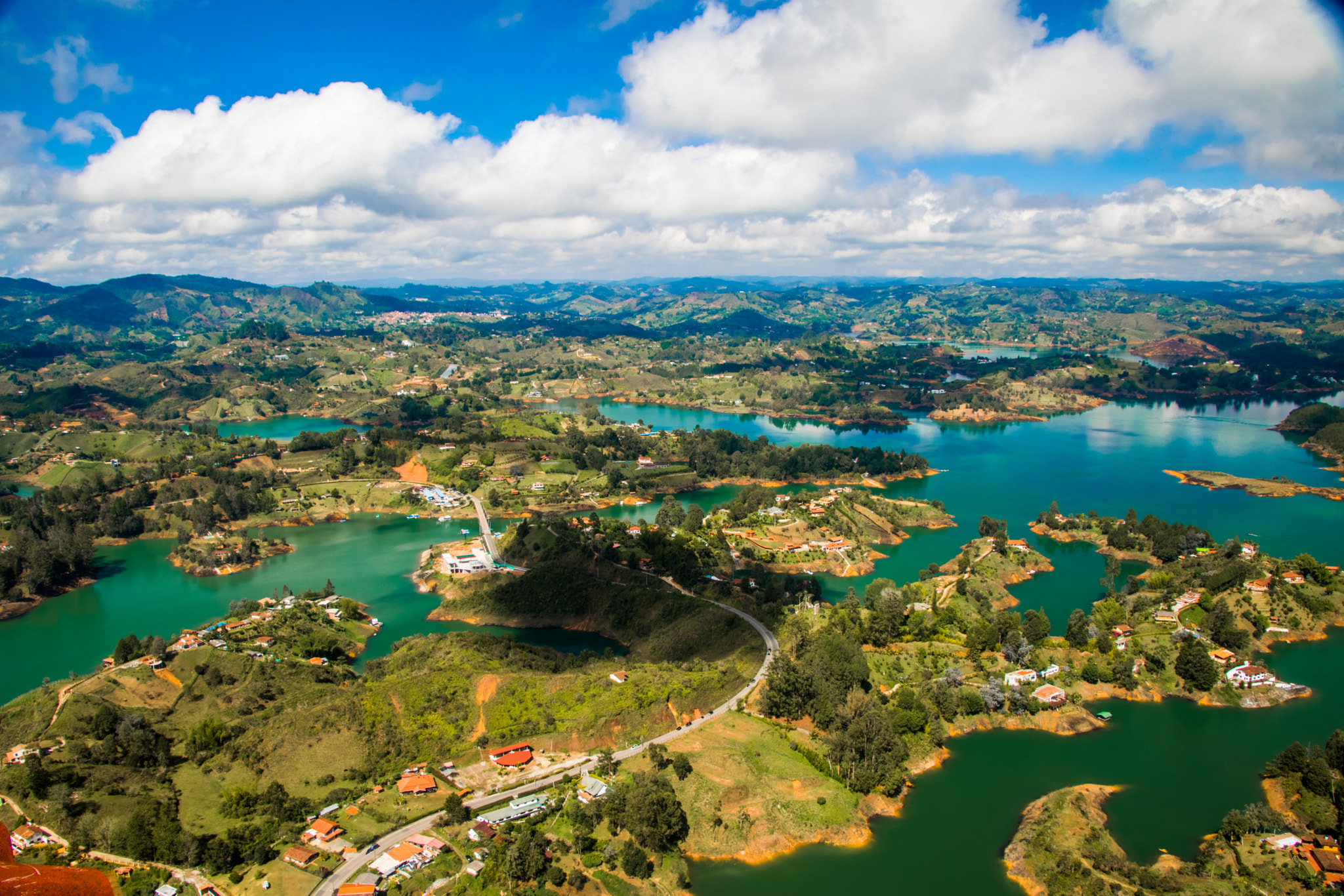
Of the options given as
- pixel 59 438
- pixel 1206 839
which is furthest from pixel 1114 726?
pixel 59 438

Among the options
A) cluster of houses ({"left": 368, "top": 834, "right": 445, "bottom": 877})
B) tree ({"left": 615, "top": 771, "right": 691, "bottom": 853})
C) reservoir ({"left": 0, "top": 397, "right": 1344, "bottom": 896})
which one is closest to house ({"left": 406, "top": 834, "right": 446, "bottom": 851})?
cluster of houses ({"left": 368, "top": 834, "right": 445, "bottom": 877})

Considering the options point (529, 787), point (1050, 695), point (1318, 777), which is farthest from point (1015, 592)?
point (529, 787)

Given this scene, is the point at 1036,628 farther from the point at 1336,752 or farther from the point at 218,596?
the point at 218,596

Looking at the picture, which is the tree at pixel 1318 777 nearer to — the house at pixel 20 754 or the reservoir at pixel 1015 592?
the reservoir at pixel 1015 592

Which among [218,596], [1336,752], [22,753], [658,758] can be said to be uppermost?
[1336,752]

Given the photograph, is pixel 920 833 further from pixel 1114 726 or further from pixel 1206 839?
pixel 1114 726

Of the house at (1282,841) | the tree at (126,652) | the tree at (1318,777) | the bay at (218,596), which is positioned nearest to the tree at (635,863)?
the bay at (218,596)

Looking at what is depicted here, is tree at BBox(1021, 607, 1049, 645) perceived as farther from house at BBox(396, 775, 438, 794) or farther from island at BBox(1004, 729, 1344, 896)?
house at BBox(396, 775, 438, 794)
